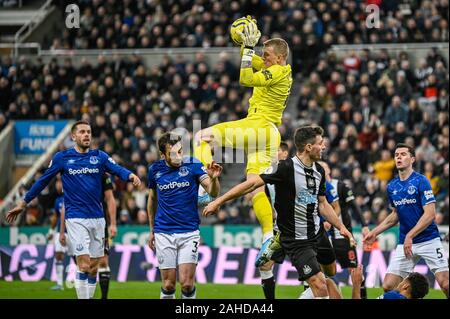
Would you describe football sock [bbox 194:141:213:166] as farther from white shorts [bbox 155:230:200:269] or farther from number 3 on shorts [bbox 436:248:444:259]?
number 3 on shorts [bbox 436:248:444:259]

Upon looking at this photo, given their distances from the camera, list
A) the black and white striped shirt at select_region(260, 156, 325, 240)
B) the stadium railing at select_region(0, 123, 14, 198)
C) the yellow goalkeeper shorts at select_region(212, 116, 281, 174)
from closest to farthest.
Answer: the black and white striped shirt at select_region(260, 156, 325, 240)
the yellow goalkeeper shorts at select_region(212, 116, 281, 174)
the stadium railing at select_region(0, 123, 14, 198)

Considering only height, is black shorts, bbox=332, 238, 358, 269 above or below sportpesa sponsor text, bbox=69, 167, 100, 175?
below

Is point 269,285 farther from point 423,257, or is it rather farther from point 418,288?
point 418,288

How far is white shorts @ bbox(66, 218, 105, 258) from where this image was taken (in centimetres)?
1381

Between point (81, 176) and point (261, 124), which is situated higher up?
point (261, 124)

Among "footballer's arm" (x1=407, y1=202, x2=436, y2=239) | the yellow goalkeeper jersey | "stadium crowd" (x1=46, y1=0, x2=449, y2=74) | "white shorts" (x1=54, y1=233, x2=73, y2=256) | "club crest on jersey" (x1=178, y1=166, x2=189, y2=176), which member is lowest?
"white shorts" (x1=54, y1=233, x2=73, y2=256)

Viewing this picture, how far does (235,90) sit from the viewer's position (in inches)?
1083

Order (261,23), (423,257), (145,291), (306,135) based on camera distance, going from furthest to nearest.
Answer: (261,23)
(145,291)
(423,257)
(306,135)

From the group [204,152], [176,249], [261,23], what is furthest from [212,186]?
[261,23]

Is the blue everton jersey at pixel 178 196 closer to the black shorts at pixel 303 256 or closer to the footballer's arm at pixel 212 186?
the footballer's arm at pixel 212 186

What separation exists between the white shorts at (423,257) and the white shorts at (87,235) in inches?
167

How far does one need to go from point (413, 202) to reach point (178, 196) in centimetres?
332

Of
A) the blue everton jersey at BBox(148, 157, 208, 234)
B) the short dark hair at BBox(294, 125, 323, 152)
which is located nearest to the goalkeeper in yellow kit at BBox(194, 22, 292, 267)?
the blue everton jersey at BBox(148, 157, 208, 234)
